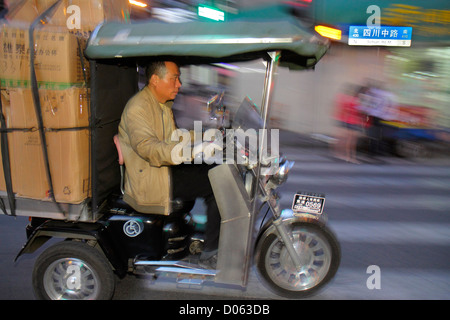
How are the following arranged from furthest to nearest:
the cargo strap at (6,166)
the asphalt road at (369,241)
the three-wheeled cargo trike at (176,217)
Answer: the asphalt road at (369,241)
the cargo strap at (6,166)
the three-wheeled cargo trike at (176,217)

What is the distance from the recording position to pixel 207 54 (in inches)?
107

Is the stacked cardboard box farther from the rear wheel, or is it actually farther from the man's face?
the man's face

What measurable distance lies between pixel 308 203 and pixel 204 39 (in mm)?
1557

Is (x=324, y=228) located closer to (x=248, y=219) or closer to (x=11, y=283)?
(x=248, y=219)

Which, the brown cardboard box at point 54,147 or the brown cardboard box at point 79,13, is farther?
the brown cardboard box at point 79,13

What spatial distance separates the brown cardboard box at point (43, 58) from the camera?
285 cm

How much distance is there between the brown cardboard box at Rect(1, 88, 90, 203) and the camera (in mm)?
2926

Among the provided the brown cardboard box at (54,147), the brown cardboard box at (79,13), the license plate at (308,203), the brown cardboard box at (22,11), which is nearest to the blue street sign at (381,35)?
the license plate at (308,203)

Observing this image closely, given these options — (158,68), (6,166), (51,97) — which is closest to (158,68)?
(158,68)

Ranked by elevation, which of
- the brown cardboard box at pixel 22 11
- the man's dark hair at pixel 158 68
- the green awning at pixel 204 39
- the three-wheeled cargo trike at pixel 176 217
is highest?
the brown cardboard box at pixel 22 11

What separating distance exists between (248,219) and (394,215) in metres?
3.27

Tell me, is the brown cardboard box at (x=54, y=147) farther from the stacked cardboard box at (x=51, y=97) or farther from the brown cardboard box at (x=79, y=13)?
the brown cardboard box at (x=79, y=13)

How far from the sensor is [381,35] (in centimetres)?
1047

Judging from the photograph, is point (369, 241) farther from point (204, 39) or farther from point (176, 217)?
point (204, 39)
